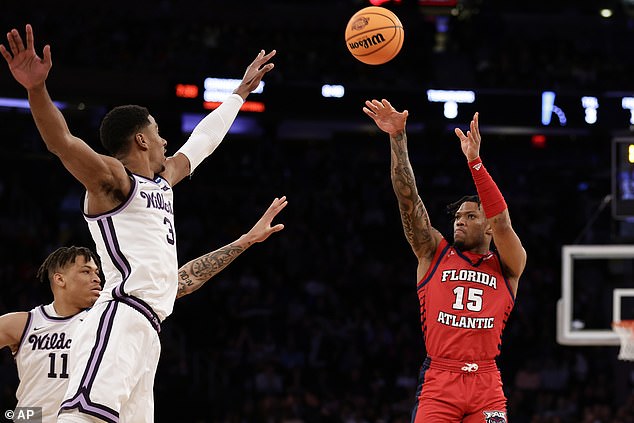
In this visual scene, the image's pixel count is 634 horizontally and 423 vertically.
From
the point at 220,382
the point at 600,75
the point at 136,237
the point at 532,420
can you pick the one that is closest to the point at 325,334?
the point at 220,382

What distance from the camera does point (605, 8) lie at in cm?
2300

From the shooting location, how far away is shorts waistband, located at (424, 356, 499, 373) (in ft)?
19.5

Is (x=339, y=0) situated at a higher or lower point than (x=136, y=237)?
higher

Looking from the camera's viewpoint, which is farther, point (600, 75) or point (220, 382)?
point (600, 75)

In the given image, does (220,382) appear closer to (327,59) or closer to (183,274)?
(327,59)

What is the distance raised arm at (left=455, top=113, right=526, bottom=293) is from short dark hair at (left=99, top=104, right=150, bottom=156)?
214 centimetres

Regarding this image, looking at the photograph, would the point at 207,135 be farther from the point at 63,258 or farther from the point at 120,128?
the point at 63,258

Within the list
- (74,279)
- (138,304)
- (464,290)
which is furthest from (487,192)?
(74,279)

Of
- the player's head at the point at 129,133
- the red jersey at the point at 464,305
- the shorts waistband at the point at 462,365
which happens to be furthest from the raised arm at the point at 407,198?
the player's head at the point at 129,133

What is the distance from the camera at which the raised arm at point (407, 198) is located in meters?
6.30

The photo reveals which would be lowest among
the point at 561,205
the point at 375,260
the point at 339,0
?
the point at 375,260

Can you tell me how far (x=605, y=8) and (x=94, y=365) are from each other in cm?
2111

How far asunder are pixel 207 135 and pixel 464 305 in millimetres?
1986

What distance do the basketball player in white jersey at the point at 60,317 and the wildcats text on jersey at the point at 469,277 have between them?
116 centimetres
